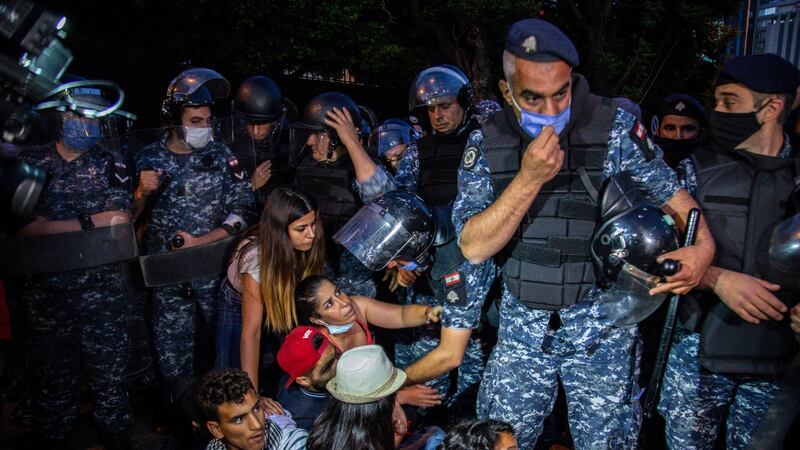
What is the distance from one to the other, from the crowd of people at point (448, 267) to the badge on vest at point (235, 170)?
0.04 feet

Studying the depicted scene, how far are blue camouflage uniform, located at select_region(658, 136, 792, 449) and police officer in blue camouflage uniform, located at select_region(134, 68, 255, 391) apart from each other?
3.13 meters

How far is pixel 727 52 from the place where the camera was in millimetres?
18469

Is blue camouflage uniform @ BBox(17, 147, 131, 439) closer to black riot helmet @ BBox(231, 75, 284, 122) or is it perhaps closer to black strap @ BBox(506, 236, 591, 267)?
black riot helmet @ BBox(231, 75, 284, 122)

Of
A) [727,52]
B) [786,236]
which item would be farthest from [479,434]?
[727,52]

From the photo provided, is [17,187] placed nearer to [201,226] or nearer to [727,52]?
[201,226]

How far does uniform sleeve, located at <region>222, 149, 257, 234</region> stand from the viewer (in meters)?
4.59

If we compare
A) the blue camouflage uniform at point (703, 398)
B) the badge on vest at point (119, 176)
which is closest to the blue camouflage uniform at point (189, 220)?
the badge on vest at point (119, 176)

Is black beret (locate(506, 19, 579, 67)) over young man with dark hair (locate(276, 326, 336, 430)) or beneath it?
over

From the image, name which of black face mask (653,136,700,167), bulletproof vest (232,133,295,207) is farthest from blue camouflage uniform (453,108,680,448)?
bulletproof vest (232,133,295,207)

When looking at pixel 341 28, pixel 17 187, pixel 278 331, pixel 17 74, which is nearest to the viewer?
pixel 17 74

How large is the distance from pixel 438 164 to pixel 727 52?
1836 centimetres

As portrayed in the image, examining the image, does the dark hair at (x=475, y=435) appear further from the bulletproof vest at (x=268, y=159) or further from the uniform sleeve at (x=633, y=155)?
the bulletproof vest at (x=268, y=159)

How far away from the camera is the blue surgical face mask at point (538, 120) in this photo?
247cm

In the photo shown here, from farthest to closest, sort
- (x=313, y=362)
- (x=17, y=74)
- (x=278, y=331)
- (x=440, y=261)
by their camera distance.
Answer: (x=278, y=331)
(x=313, y=362)
(x=440, y=261)
(x=17, y=74)
